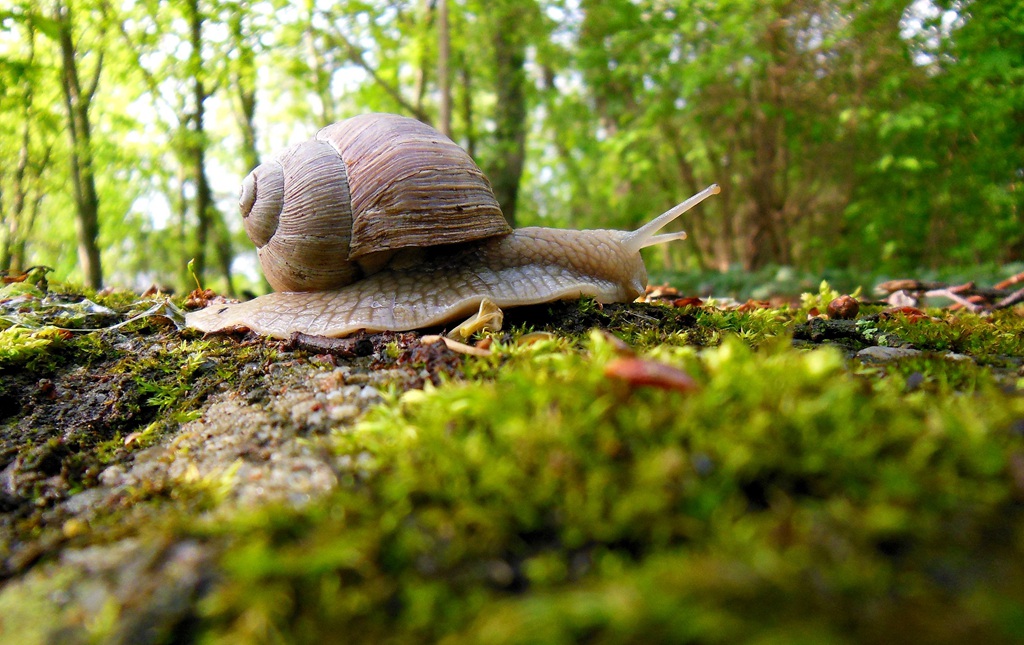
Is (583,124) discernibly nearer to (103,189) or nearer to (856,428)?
(103,189)

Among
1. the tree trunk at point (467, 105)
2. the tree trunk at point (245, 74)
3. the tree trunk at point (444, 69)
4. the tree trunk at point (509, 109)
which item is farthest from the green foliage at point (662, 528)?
the tree trunk at point (467, 105)

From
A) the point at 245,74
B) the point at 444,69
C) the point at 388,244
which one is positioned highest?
the point at 245,74

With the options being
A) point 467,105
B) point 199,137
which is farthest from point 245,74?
point 467,105

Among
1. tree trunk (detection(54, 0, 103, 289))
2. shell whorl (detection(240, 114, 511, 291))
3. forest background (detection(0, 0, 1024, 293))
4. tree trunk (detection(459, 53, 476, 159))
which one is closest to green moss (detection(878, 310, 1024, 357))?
shell whorl (detection(240, 114, 511, 291))

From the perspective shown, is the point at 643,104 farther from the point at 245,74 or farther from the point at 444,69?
the point at 245,74

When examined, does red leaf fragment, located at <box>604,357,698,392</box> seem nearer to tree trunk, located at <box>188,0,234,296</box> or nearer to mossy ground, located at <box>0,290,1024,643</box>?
mossy ground, located at <box>0,290,1024,643</box>

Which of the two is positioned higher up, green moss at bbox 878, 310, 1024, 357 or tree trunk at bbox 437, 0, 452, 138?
tree trunk at bbox 437, 0, 452, 138

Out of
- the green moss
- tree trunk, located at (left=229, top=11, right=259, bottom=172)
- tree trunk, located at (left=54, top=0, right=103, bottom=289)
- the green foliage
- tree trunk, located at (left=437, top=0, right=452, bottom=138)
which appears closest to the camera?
the green foliage
